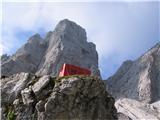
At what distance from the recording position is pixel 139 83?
554 feet

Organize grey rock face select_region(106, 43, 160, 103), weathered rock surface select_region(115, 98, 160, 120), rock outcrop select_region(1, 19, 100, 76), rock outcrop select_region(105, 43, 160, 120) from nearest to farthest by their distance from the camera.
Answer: weathered rock surface select_region(115, 98, 160, 120) → rock outcrop select_region(105, 43, 160, 120) → grey rock face select_region(106, 43, 160, 103) → rock outcrop select_region(1, 19, 100, 76)

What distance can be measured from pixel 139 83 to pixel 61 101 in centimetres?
12601

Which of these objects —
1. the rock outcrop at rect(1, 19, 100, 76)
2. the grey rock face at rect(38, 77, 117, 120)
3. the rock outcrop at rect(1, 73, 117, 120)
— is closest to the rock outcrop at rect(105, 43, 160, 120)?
the rock outcrop at rect(1, 19, 100, 76)

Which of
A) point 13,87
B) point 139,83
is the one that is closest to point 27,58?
point 139,83

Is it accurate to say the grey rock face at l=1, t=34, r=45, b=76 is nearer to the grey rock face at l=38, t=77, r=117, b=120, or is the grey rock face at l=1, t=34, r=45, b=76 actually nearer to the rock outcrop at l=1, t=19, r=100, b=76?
the rock outcrop at l=1, t=19, r=100, b=76

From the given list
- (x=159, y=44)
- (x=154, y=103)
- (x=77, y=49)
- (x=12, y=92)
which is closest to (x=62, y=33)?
(x=77, y=49)

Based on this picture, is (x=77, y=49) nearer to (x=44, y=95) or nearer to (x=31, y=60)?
(x=31, y=60)

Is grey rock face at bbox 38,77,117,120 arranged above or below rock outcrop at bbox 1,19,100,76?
below

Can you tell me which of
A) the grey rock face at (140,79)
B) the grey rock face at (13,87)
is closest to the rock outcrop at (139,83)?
the grey rock face at (140,79)

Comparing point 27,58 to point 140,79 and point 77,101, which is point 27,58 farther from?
point 77,101

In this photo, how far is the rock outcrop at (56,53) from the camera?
16788cm

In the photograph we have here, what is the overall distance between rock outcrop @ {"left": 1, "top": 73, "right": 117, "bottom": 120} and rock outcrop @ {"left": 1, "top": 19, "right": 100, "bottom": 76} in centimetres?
10931

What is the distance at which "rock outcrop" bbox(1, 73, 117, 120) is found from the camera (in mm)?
45406

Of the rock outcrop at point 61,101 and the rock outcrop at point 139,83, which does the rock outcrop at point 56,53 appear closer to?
the rock outcrop at point 139,83
